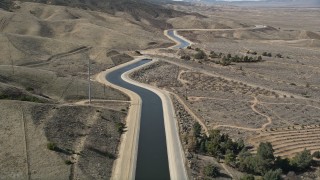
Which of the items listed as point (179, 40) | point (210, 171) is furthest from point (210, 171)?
point (179, 40)

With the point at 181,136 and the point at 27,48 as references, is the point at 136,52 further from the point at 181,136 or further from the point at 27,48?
the point at 181,136

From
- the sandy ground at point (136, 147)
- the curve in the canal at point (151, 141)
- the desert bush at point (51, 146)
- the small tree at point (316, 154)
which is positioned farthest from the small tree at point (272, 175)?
the desert bush at point (51, 146)

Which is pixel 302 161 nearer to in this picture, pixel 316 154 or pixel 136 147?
pixel 316 154

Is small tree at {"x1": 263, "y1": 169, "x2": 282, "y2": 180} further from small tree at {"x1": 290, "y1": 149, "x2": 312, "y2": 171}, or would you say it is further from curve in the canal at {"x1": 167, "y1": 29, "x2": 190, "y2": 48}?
curve in the canal at {"x1": 167, "y1": 29, "x2": 190, "y2": 48}

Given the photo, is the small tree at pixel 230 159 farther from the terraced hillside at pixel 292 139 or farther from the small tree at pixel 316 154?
the small tree at pixel 316 154

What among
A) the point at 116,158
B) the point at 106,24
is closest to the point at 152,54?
the point at 106,24

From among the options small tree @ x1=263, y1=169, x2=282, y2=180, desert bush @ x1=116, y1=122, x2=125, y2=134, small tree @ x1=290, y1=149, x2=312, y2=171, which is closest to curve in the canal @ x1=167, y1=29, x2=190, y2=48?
desert bush @ x1=116, y1=122, x2=125, y2=134
